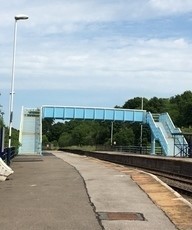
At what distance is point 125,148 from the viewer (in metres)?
84.7

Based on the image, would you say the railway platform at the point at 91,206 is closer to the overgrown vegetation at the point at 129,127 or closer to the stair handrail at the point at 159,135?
the stair handrail at the point at 159,135

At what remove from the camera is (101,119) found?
87000mm

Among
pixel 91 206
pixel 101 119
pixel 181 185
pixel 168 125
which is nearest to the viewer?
pixel 91 206

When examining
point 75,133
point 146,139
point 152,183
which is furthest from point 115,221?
point 75,133

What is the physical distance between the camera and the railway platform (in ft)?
30.7

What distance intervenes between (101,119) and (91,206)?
7542 cm

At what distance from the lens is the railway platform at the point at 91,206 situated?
934 centimetres

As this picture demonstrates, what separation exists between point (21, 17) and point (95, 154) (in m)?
25.4

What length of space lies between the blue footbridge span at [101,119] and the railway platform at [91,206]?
40041 millimetres

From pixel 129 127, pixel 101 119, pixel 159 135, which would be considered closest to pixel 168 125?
pixel 159 135

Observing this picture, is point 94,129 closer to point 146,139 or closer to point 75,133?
point 75,133

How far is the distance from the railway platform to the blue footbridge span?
40041 millimetres

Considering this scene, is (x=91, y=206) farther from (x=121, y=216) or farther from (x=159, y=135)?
(x=159, y=135)

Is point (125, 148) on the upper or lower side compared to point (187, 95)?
lower
